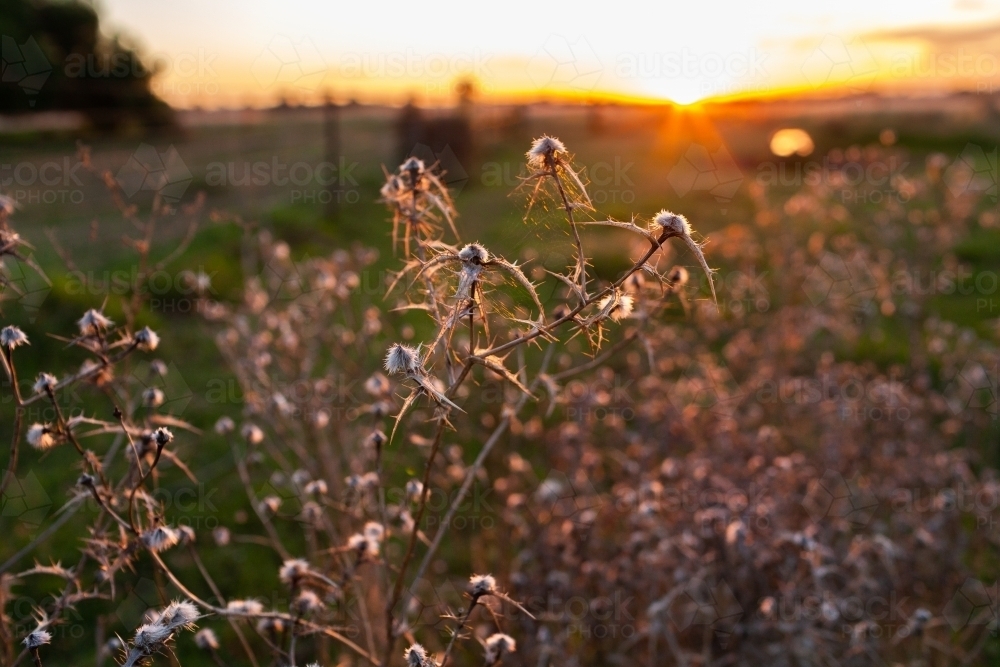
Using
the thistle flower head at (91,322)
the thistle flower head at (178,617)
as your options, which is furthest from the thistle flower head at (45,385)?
the thistle flower head at (178,617)

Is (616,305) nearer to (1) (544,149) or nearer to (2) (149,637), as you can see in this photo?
(1) (544,149)

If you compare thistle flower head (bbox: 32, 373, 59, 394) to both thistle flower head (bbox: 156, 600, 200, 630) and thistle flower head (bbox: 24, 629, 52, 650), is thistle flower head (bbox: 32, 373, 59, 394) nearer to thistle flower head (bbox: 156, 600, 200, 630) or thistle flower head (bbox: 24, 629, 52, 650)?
thistle flower head (bbox: 24, 629, 52, 650)

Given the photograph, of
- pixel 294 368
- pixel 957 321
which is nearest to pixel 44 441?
pixel 294 368

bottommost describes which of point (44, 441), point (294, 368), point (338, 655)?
point (338, 655)

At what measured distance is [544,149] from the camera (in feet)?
4.88

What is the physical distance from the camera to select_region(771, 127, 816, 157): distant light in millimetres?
19234

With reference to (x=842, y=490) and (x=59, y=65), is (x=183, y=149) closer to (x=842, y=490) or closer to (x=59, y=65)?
(x=59, y=65)

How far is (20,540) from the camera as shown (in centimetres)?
450

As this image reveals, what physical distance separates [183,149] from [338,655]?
61.9 feet

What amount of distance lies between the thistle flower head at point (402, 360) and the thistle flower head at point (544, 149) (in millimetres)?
414

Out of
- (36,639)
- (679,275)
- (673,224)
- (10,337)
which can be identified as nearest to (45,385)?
(10,337)

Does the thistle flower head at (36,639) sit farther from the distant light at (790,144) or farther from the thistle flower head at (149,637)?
the distant light at (790,144)

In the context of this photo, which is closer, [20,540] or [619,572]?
[619,572]

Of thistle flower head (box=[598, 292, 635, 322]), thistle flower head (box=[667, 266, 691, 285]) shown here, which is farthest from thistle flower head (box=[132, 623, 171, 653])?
thistle flower head (box=[667, 266, 691, 285])
